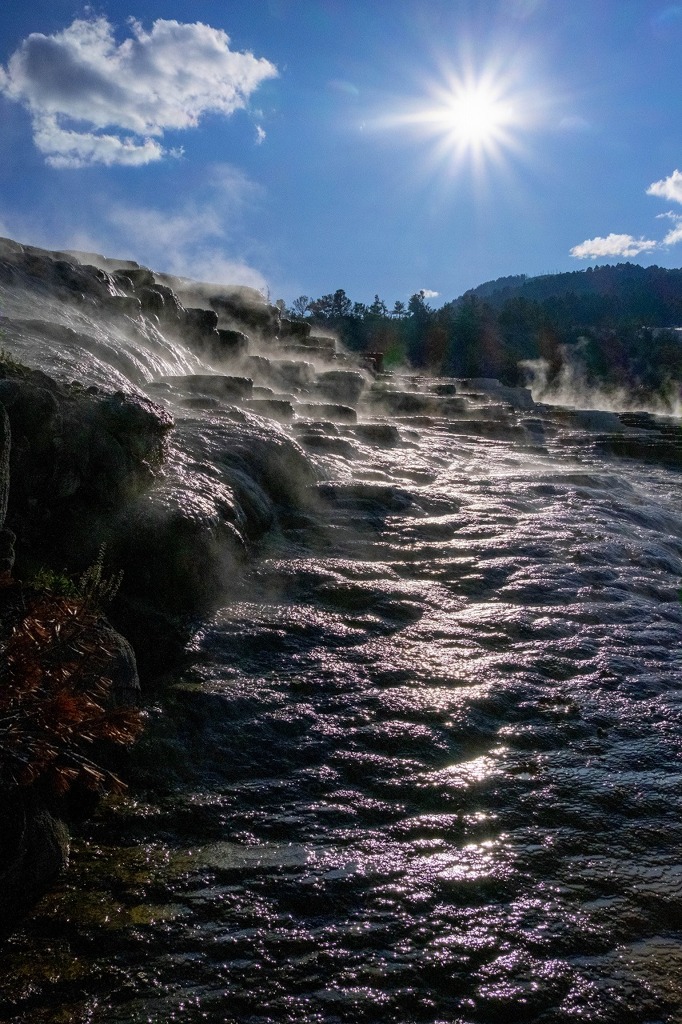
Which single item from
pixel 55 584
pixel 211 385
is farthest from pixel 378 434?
pixel 55 584

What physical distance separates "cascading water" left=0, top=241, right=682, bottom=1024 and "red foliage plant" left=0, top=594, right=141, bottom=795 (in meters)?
0.41

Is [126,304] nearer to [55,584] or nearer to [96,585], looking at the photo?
[55,584]

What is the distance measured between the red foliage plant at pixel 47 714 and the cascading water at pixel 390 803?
1.36ft

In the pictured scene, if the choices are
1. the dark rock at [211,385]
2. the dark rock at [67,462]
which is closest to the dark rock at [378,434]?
the dark rock at [211,385]

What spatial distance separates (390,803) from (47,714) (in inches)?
56.5

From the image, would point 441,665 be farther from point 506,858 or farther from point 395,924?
point 395,924

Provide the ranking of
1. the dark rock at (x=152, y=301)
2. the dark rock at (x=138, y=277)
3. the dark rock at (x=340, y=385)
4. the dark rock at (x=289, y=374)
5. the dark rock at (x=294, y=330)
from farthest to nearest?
1. the dark rock at (x=294, y=330)
2. the dark rock at (x=340, y=385)
3. the dark rock at (x=289, y=374)
4. the dark rock at (x=138, y=277)
5. the dark rock at (x=152, y=301)

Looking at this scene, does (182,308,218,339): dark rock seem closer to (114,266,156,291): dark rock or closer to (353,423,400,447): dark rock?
(114,266,156,291): dark rock

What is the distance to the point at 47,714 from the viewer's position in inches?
90.6

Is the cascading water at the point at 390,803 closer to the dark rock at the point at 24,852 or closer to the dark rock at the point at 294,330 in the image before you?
the dark rock at the point at 24,852

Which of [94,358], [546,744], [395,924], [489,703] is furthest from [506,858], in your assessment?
[94,358]

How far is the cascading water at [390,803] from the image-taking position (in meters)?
2.07

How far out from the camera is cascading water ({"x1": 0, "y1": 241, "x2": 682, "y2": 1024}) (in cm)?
207

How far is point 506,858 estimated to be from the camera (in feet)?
8.59
